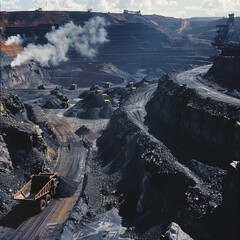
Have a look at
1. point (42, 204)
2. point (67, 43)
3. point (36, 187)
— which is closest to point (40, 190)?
point (42, 204)

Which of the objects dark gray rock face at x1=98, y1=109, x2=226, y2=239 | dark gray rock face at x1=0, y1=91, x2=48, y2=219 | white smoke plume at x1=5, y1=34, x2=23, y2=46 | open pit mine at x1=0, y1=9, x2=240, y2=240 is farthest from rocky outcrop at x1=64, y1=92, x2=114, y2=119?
white smoke plume at x1=5, y1=34, x2=23, y2=46

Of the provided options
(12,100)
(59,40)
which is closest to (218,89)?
(12,100)

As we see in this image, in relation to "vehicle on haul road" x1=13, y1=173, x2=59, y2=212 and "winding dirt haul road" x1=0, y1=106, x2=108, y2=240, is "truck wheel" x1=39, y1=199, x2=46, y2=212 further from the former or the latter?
"winding dirt haul road" x1=0, y1=106, x2=108, y2=240

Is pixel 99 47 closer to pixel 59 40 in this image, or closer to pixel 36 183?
pixel 59 40

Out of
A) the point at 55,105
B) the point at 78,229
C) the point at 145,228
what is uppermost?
the point at 145,228

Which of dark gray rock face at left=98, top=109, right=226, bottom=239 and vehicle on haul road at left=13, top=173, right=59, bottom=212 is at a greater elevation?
dark gray rock face at left=98, top=109, right=226, bottom=239

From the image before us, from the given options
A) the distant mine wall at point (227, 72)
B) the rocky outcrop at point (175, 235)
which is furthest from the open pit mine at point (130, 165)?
the distant mine wall at point (227, 72)

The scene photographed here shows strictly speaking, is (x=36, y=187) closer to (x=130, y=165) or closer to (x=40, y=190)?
(x=40, y=190)
